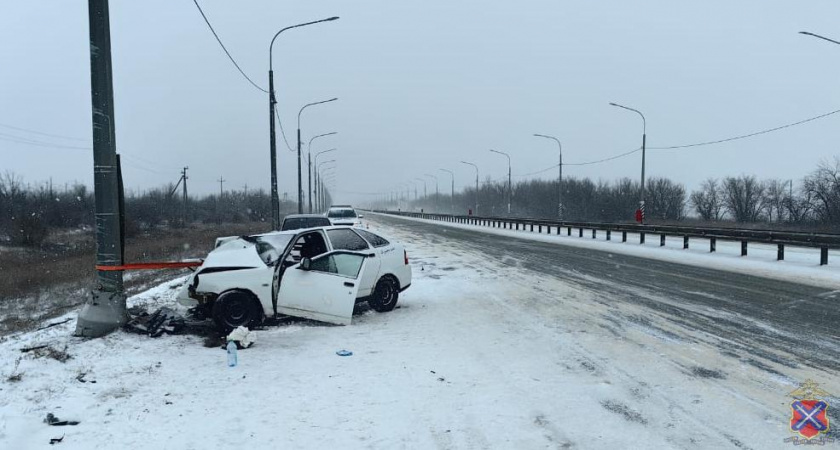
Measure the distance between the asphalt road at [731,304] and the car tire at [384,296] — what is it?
13.5 ft

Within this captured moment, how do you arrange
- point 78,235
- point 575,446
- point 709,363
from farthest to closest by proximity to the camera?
1. point 78,235
2. point 709,363
3. point 575,446

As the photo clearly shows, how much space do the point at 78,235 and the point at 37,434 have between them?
4475 cm

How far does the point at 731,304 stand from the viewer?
10.0m

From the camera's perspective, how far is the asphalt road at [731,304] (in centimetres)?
670

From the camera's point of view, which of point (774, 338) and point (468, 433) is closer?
point (468, 433)

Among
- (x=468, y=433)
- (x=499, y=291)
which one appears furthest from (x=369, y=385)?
(x=499, y=291)

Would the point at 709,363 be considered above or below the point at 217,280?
below

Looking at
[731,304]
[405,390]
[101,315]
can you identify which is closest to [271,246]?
[101,315]

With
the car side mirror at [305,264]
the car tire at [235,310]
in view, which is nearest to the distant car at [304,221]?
the car side mirror at [305,264]

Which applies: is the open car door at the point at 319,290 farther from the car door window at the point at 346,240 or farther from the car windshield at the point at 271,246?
the car door window at the point at 346,240

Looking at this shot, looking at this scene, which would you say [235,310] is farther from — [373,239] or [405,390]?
[405,390]

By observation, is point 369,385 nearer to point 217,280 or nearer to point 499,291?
point 217,280

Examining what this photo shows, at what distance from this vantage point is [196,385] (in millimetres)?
5457

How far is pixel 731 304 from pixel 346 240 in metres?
7.33
